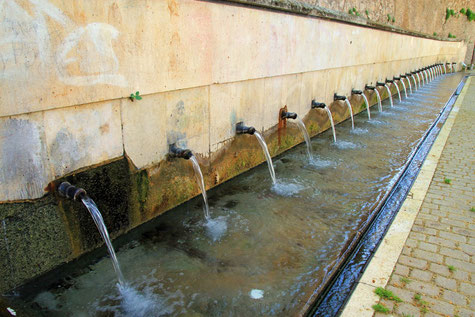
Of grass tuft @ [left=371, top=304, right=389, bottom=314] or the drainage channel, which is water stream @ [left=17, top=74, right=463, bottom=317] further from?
grass tuft @ [left=371, top=304, right=389, bottom=314]

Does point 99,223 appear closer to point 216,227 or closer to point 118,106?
point 118,106

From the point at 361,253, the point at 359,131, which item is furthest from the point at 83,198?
the point at 359,131

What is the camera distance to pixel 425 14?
20.6 m

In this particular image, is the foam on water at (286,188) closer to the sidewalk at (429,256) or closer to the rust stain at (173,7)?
the sidewalk at (429,256)

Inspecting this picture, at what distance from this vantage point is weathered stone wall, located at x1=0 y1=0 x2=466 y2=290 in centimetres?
276

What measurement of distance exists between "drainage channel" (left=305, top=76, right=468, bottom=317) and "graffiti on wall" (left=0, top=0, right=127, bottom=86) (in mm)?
2600

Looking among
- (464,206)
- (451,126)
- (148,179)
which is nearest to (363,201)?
(464,206)

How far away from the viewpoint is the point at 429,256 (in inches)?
130

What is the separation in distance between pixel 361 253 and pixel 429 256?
580mm

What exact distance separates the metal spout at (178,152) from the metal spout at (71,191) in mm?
1282

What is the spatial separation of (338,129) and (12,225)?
702 centimetres

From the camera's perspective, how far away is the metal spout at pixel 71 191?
2.98m

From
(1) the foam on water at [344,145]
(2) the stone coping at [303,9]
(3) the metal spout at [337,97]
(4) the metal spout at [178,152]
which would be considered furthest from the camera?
(3) the metal spout at [337,97]

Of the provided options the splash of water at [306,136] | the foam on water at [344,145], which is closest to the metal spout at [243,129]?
the splash of water at [306,136]
